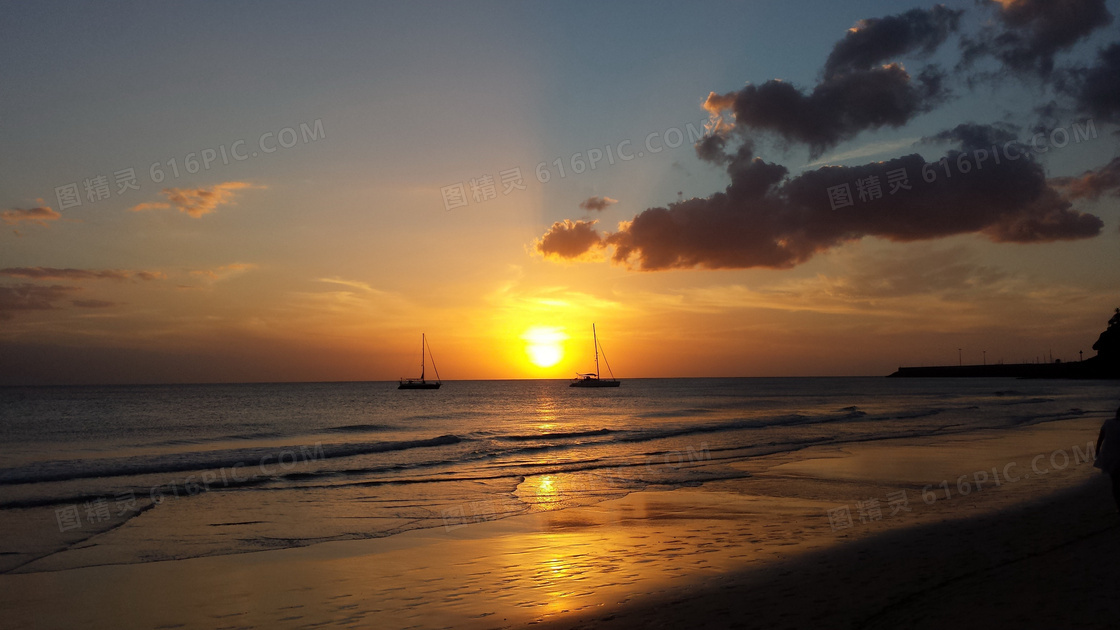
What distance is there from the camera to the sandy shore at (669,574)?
827cm

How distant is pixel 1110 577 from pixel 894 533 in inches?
171

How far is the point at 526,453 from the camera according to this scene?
34250mm

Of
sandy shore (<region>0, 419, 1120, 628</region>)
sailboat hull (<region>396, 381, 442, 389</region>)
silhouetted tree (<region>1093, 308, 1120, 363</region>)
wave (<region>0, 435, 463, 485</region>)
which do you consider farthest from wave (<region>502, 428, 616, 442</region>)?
silhouetted tree (<region>1093, 308, 1120, 363</region>)

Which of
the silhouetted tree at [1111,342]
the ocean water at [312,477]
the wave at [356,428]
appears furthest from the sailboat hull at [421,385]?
the silhouetted tree at [1111,342]

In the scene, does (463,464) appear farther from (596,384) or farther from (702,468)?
(596,384)

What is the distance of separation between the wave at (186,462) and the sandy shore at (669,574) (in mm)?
14331

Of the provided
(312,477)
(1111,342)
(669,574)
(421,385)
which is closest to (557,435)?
(312,477)

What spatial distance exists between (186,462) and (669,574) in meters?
25.3

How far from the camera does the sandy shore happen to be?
27.1 feet

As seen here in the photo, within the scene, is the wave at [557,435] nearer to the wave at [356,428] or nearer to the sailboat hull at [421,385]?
the wave at [356,428]

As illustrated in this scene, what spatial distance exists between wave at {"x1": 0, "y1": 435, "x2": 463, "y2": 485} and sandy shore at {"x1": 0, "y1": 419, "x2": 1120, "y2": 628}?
1433 cm

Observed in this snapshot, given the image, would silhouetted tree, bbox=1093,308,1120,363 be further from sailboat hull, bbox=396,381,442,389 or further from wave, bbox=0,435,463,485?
wave, bbox=0,435,463,485

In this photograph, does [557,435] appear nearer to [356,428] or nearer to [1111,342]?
[356,428]

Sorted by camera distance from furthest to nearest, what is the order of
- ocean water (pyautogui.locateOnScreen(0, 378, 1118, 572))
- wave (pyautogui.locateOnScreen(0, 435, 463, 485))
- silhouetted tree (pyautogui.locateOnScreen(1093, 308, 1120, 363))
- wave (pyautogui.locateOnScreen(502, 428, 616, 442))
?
silhouetted tree (pyautogui.locateOnScreen(1093, 308, 1120, 363)), wave (pyautogui.locateOnScreen(502, 428, 616, 442)), wave (pyautogui.locateOnScreen(0, 435, 463, 485)), ocean water (pyautogui.locateOnScreen(0, 378, 1118, 572))
